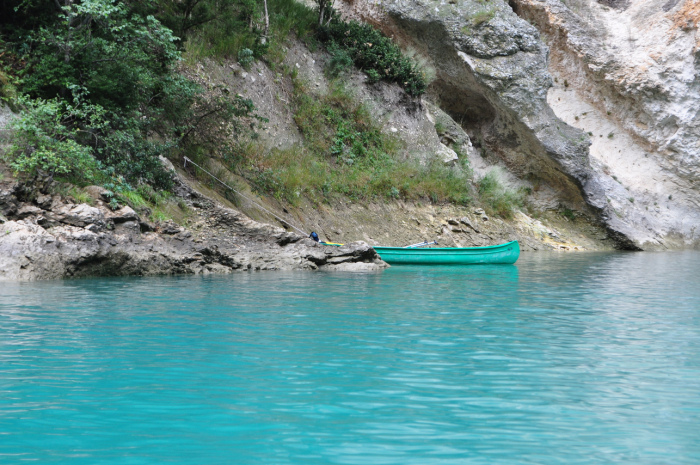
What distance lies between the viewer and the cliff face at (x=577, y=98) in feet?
97.9

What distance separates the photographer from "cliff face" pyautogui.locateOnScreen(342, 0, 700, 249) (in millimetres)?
29844

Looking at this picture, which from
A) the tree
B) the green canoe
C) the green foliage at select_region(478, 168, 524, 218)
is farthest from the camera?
the tree

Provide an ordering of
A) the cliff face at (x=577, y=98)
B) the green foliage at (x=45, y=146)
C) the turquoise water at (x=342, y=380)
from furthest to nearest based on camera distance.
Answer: the cliff face at (x=577, y=98) → the green foliage at (x=45, y=146) → the turquoise water at (x=342, y=380)

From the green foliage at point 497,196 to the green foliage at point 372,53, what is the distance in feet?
16.8

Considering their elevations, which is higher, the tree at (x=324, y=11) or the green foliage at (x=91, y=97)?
the tree at (x=324, y=11)

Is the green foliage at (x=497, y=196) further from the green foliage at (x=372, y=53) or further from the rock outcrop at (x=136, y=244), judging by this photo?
the rock outcrop at (x=136, y=244)

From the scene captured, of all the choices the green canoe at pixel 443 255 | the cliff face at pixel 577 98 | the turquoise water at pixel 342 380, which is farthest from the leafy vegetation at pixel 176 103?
the turquoise water at pixel 342 380

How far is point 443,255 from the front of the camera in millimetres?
18188

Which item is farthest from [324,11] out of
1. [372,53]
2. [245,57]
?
[245,57]

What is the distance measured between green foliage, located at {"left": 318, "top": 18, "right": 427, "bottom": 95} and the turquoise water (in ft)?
64.2

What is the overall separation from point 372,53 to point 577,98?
14.4 m

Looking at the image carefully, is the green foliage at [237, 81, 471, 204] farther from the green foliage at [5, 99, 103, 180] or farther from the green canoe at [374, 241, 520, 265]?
the green foliage at [5, 99, 103, 180]

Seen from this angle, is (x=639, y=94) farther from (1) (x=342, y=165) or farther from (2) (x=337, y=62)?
(1) (x=342, y=165)

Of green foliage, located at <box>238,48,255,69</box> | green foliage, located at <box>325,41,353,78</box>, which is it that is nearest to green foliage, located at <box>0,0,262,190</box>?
green foliage, located at <box>238,48,255,69</box>
